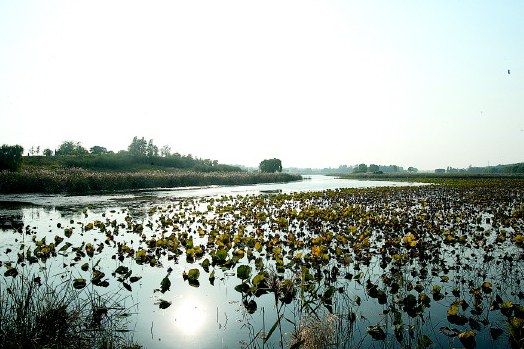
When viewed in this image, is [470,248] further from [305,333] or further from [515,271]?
[305,333]

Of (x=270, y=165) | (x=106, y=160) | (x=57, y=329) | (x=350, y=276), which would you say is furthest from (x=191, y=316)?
(x=270, y=165)

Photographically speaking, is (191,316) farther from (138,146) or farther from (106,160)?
(138,146)

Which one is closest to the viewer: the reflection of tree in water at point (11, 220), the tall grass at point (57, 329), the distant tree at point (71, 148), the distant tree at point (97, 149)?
the tall grass at point (57, 329)

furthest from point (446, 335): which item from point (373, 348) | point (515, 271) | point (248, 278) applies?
point (515, 271)

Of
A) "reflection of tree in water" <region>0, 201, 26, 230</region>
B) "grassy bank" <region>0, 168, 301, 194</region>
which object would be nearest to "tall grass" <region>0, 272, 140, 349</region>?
"reflection of tree in water" <region>0, 201, 26, 230</region>

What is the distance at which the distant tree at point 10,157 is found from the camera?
4603cm

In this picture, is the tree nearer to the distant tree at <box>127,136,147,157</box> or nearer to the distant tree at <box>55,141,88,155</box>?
the distant tree at <box>127,136,147,157</box>

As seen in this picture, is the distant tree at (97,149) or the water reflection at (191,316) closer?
the water reflection at (191,316)

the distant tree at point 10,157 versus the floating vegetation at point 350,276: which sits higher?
the distant tree at point 10,157

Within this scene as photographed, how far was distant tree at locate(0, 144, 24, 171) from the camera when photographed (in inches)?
1812

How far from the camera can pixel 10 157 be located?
46.8 meters

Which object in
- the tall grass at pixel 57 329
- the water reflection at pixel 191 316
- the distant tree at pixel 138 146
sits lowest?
the water reflection at pixel 191 316

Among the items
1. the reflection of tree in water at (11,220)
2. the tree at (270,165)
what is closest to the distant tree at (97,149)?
the tree at (270,165)

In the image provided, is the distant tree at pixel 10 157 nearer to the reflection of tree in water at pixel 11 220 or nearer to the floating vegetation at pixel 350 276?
the reflection of tree in water at pixel 11 220
